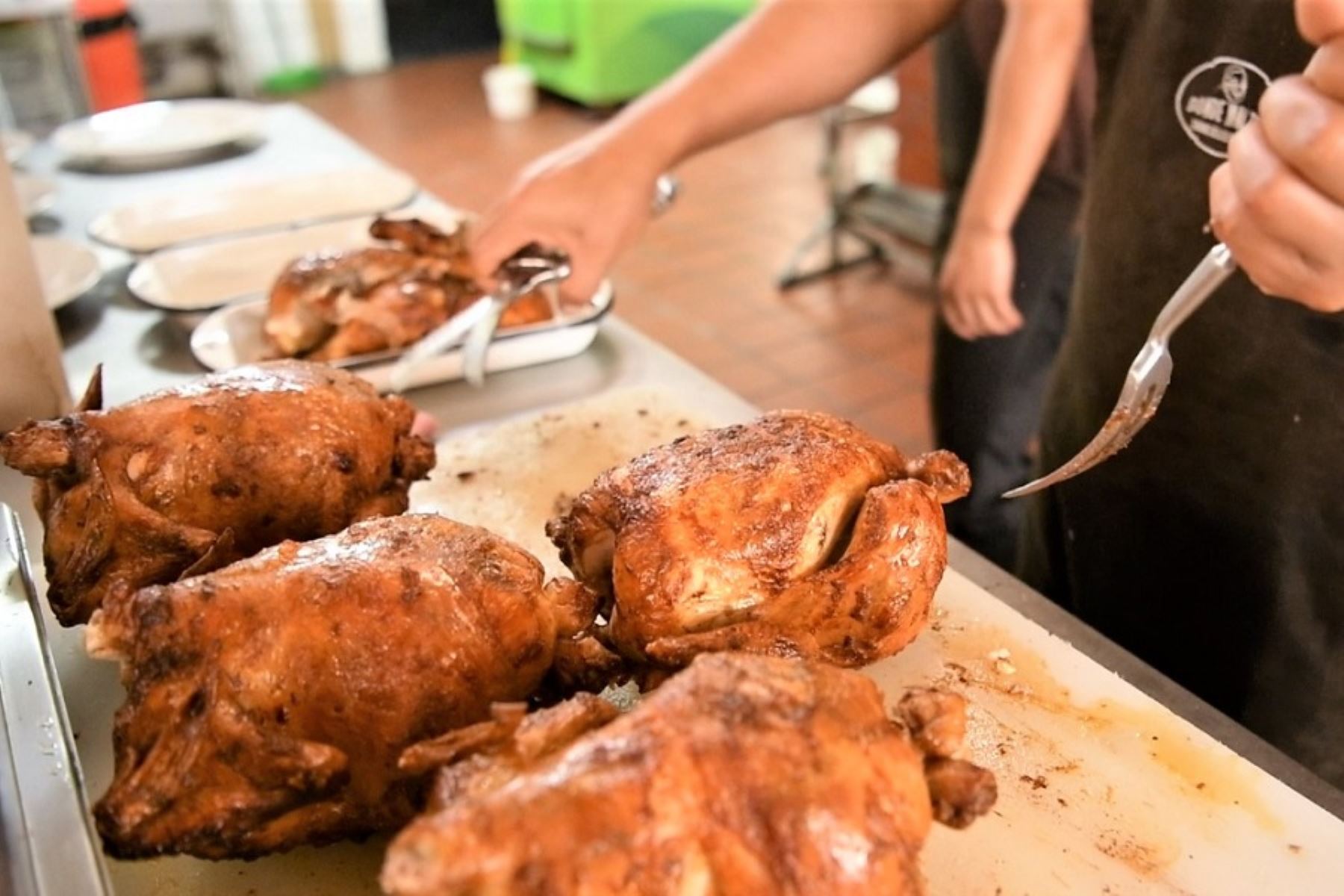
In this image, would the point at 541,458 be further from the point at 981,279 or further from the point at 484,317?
the point at 981,279

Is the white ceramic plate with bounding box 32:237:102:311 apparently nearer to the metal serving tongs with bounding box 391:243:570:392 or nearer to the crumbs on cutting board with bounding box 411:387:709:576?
the metal serving tongs with bounding box 391:243:570:392

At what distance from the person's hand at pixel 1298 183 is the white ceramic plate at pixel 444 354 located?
29.7 inches

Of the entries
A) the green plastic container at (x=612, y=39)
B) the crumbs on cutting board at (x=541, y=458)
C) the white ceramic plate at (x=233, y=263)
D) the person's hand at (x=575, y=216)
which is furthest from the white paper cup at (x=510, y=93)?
the crumbs on cutting board at (x=541, y=458)

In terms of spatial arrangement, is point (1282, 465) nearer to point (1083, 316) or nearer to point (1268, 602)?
point (1268, 602)

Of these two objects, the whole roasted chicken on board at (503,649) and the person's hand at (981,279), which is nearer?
the whole roasted chicken on board at (503,649)

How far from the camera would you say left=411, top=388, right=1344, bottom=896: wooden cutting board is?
721mm

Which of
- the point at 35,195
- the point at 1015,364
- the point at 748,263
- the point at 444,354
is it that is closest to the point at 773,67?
the point at 444,354

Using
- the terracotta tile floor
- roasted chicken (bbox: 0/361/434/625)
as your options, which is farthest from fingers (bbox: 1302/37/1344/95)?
the terracotta tile floor

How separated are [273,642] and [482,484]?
0.52 m

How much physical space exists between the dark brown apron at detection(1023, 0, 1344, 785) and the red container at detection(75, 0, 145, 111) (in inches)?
196

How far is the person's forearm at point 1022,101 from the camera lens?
1691 mm

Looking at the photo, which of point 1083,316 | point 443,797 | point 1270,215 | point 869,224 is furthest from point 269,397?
point 869,224

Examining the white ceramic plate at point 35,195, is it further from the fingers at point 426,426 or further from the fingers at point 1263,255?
the fingers at point 1263,255

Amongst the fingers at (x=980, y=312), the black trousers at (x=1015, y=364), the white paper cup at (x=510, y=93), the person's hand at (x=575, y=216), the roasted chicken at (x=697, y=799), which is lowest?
the white paper cup at (x=510, y=93)
